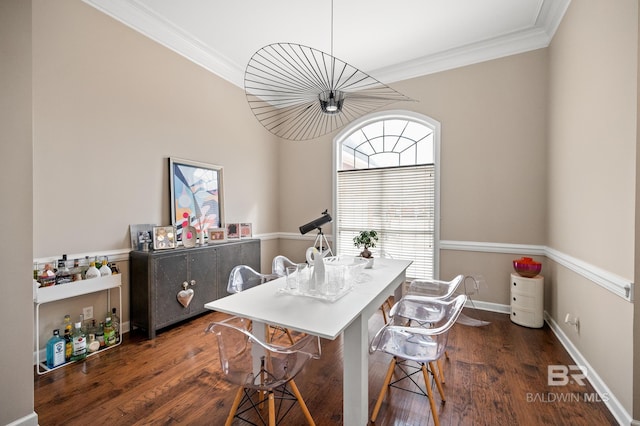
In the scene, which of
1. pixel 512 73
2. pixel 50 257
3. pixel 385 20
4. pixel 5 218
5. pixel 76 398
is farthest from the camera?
pixel 512 73

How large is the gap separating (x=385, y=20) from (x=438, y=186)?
6.73ft

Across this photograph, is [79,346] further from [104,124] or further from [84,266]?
[104,124]

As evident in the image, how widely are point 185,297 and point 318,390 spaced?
176 cm

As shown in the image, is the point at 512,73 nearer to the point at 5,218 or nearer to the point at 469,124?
the point at 469,124

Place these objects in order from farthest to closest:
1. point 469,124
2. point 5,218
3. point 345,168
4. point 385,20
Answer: point 345,168 < point 469,124 < point 385,20 < point 5,218

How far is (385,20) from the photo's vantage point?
2992mm

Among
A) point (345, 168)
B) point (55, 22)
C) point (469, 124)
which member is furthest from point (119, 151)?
point (469, 124)

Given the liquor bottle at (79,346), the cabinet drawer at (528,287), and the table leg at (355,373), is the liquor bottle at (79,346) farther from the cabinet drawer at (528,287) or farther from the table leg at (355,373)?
the cabinet drawer at (528,287)

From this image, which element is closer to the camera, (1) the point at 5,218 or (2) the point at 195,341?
(1) the point at 5,218

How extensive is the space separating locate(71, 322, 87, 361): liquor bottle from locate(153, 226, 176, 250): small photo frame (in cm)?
90

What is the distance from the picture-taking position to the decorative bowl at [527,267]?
3041 millimetres

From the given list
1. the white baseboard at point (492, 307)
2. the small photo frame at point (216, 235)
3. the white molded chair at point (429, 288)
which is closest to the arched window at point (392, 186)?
the white baseboard at point (492, 307)

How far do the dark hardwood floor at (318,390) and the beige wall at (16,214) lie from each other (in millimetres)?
366

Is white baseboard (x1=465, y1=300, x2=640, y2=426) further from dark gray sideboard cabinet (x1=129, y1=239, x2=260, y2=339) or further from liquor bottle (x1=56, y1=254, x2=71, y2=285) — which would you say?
liquor bottle (x1=56, y1=254, x2=71, y2=285)
